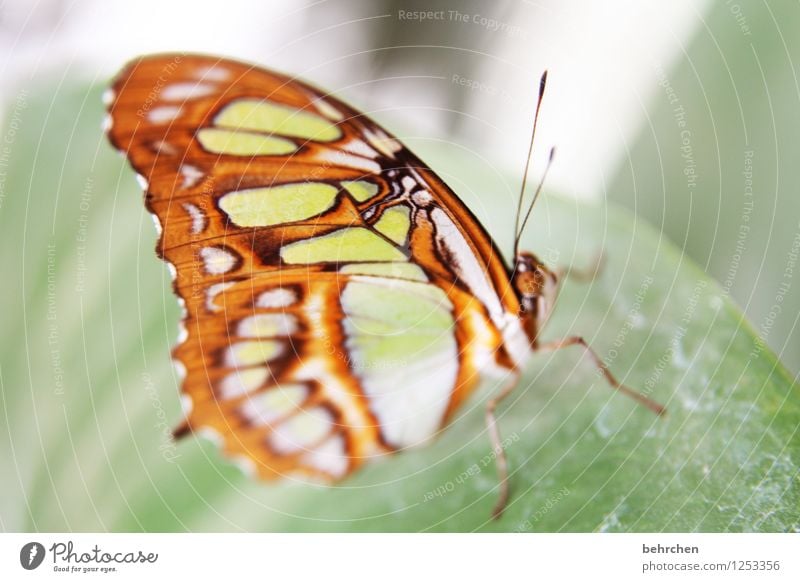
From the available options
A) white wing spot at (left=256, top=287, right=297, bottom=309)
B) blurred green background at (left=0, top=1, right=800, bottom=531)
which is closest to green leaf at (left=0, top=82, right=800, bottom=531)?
blurred green background at (left=0, top=1, right=800, bottom=531)

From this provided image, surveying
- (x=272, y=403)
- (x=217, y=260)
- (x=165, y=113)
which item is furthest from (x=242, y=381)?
(x=165, y=113)

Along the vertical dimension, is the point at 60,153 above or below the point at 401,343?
above

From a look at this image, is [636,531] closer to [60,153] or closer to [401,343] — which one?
[401,343]

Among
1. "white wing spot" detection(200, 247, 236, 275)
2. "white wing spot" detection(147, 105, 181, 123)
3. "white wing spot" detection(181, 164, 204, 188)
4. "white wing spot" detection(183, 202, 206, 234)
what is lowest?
"white wing spot" detection(200, 247, 236, 275)

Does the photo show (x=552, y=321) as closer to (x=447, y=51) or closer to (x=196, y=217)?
(x=196, y=217)

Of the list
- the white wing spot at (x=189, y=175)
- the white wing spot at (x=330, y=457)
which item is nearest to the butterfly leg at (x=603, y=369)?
the white wing spot at (x=330, y=457)

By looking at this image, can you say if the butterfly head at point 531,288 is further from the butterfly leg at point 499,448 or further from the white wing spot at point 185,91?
the white wing spot at point 185,91

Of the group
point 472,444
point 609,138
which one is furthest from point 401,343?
point 609,138

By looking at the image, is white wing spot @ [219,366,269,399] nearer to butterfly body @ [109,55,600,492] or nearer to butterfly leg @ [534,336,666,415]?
butterfly body @ [109,55,600,492]
